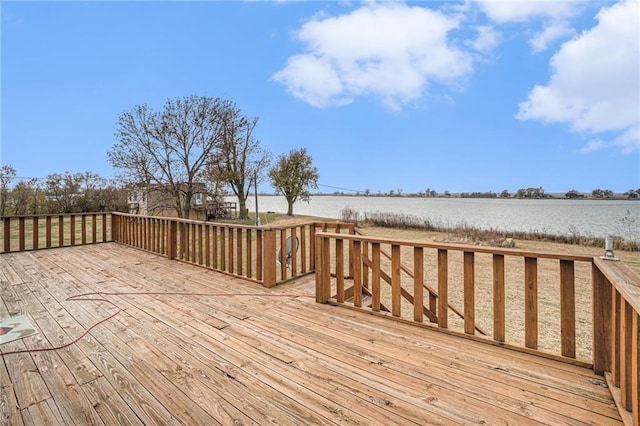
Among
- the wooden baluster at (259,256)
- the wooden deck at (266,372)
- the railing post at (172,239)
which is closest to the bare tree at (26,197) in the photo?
the railing post at (172,239)

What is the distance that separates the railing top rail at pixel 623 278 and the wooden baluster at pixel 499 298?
0.51 m

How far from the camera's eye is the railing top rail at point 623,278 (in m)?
1.07

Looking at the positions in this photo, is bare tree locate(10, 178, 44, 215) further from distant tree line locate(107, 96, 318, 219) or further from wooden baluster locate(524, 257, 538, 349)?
wooden baluster locate(524, 257, 538, 349)

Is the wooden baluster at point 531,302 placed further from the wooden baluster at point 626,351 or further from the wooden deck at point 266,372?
the wooden baluster at point 626,351

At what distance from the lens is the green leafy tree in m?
25.2

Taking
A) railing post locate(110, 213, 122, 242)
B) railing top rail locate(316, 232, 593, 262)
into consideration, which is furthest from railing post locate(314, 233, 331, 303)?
railing post locate(110, 213, 122, 242)

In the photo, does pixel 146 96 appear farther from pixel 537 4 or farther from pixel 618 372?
pixel 618 372

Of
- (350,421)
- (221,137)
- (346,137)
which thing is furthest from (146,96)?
(346,137)

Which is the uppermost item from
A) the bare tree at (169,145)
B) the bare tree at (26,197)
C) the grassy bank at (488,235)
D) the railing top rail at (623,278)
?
the bare tree at (169,145)

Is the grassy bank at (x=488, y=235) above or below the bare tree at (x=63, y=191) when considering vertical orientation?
below

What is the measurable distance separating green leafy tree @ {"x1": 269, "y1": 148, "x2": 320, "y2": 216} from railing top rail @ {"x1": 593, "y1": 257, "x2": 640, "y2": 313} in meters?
23.8

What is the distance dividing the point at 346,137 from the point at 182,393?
73.7ft

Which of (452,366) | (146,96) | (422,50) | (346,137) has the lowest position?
(452,366)

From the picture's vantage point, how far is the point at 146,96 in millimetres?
8930
